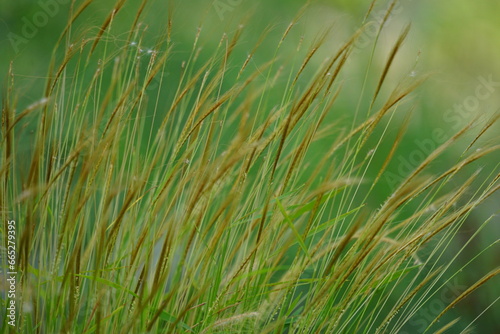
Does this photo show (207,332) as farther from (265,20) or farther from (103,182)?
(265,20)

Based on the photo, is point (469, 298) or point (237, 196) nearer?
point (237, 196)

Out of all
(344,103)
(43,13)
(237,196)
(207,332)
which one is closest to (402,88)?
(237,196)

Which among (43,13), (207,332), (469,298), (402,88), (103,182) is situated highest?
(43,13)

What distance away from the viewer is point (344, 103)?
2.59m

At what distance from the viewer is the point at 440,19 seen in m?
2.94

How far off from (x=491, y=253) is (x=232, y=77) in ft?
3.80

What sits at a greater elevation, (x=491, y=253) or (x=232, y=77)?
(x=232, y=77)

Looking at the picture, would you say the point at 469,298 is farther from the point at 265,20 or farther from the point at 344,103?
the point at 265,20

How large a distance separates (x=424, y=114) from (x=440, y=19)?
0.56 meters

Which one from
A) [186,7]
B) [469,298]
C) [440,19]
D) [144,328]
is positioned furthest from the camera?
[440,19]

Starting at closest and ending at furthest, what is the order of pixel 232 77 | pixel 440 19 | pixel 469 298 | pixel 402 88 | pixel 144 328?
pixel 144 328 → pixel 402 88 → pixel 469 298 → pixel 232 77 → pixel 440 19

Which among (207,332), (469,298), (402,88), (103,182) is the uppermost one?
(402,88)

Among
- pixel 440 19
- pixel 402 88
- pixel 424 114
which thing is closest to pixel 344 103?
pixel 424 114

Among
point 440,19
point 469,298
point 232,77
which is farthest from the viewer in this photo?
point 440,19
